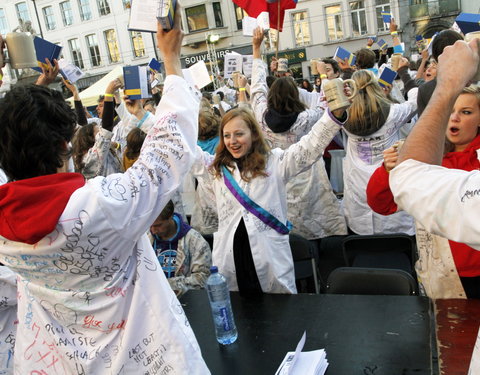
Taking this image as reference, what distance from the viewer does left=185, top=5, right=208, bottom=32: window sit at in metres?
25.3

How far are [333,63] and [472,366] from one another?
5.78 metres

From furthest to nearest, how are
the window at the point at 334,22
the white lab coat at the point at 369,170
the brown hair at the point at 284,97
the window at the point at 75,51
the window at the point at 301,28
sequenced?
the window at the point at 75,51 → the window at the point at 301,28 → the window at the point at 334,22 → the brown hair at the point at 284,97 → the white lab coat at the point at 369,170

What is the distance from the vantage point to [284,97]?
398 centimetres

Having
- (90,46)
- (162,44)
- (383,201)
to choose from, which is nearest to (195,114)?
(162,44)

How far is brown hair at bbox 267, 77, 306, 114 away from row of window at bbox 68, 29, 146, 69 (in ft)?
81.4

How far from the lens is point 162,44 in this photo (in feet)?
4.22

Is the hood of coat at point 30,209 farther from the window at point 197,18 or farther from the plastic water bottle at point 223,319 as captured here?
the window at point 197,18

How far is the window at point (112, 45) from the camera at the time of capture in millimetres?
27312

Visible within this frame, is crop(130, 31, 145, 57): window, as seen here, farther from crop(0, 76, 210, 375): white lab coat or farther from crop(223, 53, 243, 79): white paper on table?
crop(0, 76, 210, 375): white lab coat

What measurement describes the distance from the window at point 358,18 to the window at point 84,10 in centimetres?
1666

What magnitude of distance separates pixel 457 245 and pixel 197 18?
26.2 metres

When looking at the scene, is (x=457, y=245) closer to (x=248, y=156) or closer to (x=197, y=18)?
(x=248, y=156)

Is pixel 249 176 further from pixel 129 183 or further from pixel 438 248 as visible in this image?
pixel 129 183

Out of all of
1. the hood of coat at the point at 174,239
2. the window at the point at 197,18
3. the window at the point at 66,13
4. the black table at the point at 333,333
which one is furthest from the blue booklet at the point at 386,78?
the window at the point at 66,13
